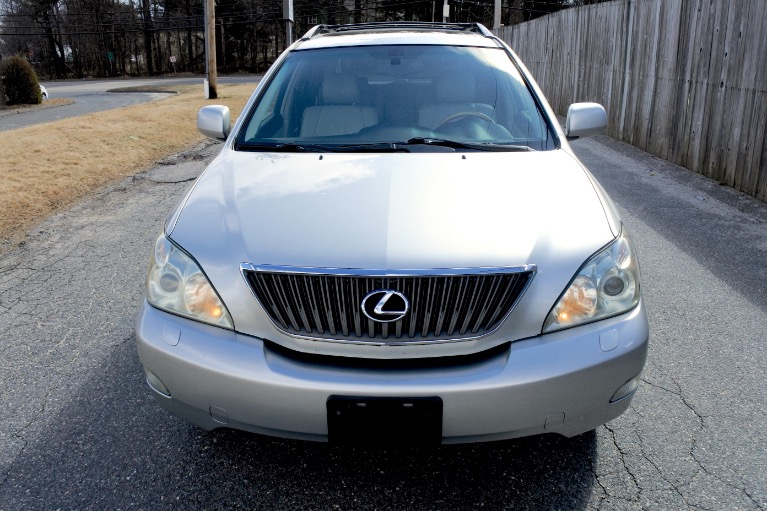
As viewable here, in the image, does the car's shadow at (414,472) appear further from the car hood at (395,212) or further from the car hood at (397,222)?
the car hood at (395,212)

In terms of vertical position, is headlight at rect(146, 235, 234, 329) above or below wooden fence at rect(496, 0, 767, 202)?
below

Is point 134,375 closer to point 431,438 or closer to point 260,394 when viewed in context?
point 260,394

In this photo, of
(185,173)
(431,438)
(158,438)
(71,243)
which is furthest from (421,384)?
(185,173)

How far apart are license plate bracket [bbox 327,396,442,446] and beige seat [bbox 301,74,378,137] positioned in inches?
68.1

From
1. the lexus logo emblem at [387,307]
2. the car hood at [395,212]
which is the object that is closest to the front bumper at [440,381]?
the lexus logo emblem at [387,307]

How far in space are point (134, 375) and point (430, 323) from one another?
5.94ft

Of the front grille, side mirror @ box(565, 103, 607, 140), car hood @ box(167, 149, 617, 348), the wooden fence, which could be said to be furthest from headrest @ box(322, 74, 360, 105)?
the wooden fence

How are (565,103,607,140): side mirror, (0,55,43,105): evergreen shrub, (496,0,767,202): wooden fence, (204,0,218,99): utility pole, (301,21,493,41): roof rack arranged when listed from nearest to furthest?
1. (565,103,607,140): side mirror
2. (301,21,493,41): roof rack
3. (496,0,767,202): wooden fence
4. (204,0,218,99): utility pole
5. (0,55,43,105): evergreen shrub

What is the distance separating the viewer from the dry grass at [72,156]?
7.02 m

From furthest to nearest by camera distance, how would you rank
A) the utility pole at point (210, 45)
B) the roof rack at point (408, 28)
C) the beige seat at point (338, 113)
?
the utility pole at point (210, 45), the roof rack at point (408, 28), the beige seat at point (338, 113)

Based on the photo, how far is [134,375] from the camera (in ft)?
10.7

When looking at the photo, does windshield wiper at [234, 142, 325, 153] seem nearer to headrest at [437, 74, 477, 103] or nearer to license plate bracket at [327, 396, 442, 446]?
headrest at [437, 74, 477, 103]

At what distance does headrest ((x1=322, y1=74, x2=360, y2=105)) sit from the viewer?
3.60 metres

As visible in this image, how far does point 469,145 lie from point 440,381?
1478 millimetres
